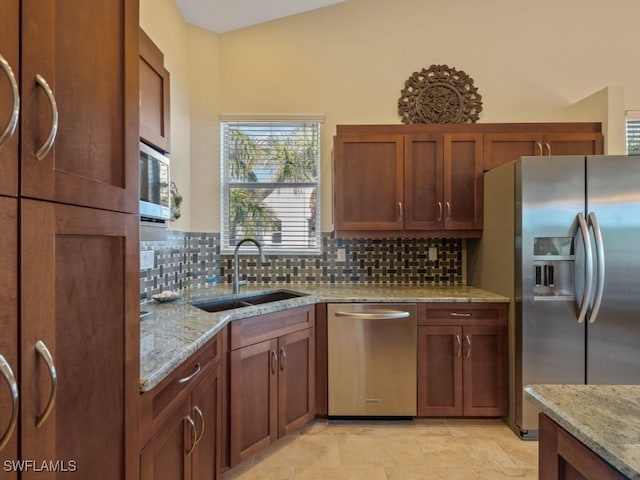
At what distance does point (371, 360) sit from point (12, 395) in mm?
2220

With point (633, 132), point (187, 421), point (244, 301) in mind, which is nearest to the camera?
point (187, 421)

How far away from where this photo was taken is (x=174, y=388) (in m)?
1.22

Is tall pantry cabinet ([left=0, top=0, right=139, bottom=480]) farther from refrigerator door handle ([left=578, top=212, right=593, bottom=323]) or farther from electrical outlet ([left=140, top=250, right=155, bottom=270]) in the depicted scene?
refrigerator door handle ([left=578, top=212, right=593, bottom=323])

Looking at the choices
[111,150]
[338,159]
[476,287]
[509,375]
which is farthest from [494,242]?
[111,150]

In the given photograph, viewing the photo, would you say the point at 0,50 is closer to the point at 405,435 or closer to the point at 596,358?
the point at 405,435

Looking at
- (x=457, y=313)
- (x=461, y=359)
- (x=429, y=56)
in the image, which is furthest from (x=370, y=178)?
(x=461, y=359)

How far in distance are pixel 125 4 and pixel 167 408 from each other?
120 cm

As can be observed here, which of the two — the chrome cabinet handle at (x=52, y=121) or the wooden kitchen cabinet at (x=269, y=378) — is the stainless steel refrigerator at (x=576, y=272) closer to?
the wooden kitchen cabinet at (x=269, y=378)

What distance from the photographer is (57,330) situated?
66 centimetres

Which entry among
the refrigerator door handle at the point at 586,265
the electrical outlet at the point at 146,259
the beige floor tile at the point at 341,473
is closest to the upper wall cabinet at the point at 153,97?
the electrical outlet at the point at 146,259

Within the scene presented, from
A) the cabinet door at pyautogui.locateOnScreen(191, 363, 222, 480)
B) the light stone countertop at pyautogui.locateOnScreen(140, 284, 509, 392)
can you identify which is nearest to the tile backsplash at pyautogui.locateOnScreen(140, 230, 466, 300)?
the light stone countertop at pyautogui.locateOnScreen(140, 284, 509, 392)

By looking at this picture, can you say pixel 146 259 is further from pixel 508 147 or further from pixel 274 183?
pixel 508 147

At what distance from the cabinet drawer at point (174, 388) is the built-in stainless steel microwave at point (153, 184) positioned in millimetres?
652

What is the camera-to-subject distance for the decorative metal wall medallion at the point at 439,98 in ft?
10.1
